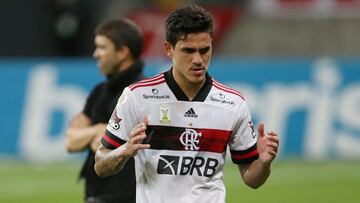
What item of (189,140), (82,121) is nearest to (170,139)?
(189,140)

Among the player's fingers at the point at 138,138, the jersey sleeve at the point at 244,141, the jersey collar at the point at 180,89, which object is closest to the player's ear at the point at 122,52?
the jersey collar at the point at 180,89

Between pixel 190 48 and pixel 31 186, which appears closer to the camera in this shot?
pixel 190 48

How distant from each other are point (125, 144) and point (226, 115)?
25.6 inches

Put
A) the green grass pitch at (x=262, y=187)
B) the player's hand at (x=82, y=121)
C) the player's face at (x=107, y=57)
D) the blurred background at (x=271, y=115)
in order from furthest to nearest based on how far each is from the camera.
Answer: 1. the blurred background at (x=271, y=115)
2. the green grass pitch at (x=262, y=187)
3. the player's hand at (x=82, y=121)
4. the player's face at (x=107, y=57)

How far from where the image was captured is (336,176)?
1522 cm

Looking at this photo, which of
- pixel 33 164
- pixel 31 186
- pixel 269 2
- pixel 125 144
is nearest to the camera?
pixel 125 144

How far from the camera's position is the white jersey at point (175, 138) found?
6.46 meters

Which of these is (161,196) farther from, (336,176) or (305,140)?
(305,140)

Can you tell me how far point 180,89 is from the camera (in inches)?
257

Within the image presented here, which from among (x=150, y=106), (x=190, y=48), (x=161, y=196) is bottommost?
(x=161, y=196)

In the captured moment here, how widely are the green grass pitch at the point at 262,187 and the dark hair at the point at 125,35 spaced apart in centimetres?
534

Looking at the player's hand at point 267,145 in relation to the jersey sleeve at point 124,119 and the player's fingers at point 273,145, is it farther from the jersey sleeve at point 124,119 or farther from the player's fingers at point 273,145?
the jersey sleeve at point 124,119

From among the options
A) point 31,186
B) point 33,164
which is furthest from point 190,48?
point 33,164

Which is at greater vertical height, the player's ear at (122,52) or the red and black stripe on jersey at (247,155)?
the player's ear at (122,52)
